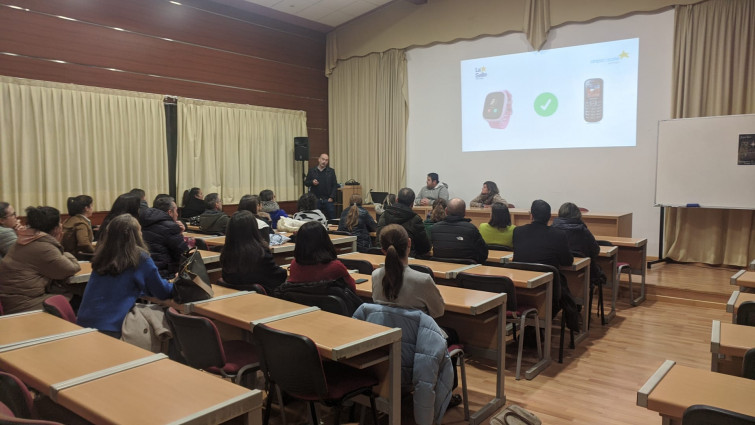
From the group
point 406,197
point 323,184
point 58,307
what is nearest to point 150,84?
point 323,184

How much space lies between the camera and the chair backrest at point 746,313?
2.63 meters

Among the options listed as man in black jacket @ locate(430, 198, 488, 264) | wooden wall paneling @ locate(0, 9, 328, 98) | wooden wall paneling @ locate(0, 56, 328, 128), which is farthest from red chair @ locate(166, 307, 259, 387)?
wooden wall paneling @ locate(0, 9, 328, 98)

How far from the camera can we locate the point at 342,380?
99.3 inches

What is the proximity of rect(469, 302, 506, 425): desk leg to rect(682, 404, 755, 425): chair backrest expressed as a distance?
1589mm

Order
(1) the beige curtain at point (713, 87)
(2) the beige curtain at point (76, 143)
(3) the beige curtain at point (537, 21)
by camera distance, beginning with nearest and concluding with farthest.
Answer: (1) the beige curtain at point (713, 87) < (2) the beige curtain at point (76, 143) < (3) the beige curtain at point (537, 21)

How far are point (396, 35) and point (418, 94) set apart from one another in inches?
48.1

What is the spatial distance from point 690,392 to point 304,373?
148cm

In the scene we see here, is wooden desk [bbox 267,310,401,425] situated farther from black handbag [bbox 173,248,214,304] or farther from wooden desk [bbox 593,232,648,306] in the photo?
wooden desk [bbox 593,232,648,306]

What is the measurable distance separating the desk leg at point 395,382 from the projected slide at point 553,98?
6.46 m

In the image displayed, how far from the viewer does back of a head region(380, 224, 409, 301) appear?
272cm

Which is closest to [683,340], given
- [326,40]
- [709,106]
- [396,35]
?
[709,106]

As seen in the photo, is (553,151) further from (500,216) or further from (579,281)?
(579,281)

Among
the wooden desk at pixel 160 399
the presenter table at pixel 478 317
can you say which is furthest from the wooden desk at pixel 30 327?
the presenter table at pixel 478 317

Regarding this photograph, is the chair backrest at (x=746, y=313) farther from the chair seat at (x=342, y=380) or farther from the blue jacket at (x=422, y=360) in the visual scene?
the chair seat at (x=342, y=380)
